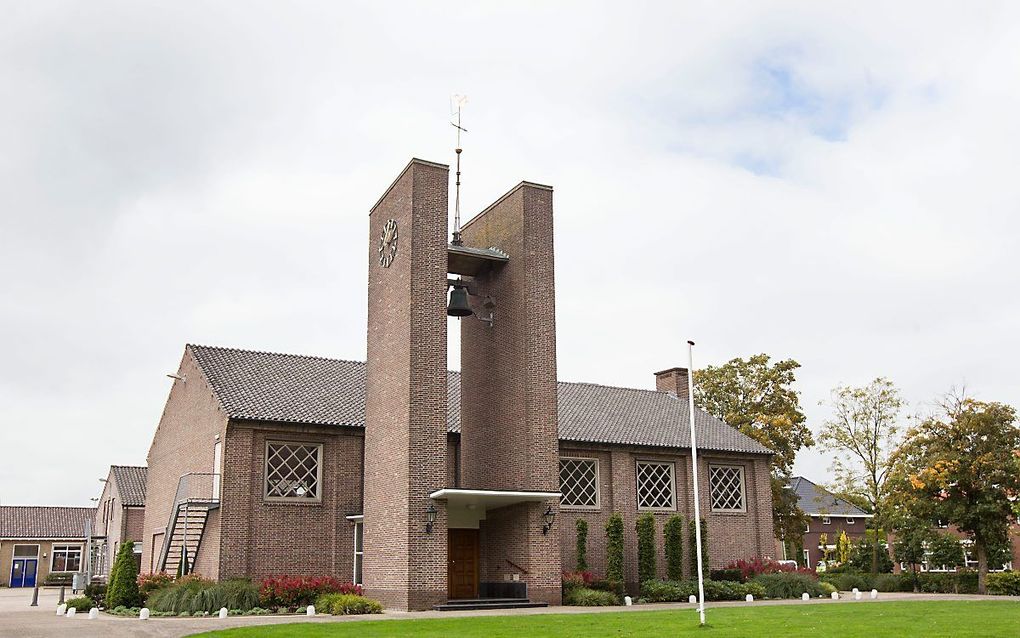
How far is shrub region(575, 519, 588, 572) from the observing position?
108 ft

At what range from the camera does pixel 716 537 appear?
36.7m

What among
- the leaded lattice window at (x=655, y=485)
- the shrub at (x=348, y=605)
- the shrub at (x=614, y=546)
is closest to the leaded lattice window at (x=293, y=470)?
the shrub at (x=348, y=605)

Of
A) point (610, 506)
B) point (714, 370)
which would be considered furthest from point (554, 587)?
point (714, 370)

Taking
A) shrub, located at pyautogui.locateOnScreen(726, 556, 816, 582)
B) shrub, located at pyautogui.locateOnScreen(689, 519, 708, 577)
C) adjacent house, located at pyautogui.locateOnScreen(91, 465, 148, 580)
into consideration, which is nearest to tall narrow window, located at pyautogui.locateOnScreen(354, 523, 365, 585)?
shrub, located at pyautogui.locateOnScreen(689, 519, 708, 577)

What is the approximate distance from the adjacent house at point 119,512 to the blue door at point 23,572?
9.72 m

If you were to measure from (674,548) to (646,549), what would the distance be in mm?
1244

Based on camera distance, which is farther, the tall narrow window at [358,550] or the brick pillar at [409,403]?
the tall narrow window at [358,550]

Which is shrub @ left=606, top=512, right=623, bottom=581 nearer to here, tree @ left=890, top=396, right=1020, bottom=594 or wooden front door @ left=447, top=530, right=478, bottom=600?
wooden front door @ left=447, top=530, right=478, bottom=600

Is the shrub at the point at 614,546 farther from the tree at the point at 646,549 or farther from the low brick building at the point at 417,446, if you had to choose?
the tree at the point at 646,549

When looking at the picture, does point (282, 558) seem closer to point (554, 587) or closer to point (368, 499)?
point (368, 499)

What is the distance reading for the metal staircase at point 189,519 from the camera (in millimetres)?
29297

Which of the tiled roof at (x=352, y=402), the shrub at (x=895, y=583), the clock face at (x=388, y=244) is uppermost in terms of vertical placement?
the clock face at (x=388, y=244)

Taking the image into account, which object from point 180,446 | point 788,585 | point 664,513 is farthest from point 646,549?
point 180,446

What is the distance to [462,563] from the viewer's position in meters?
29.0
